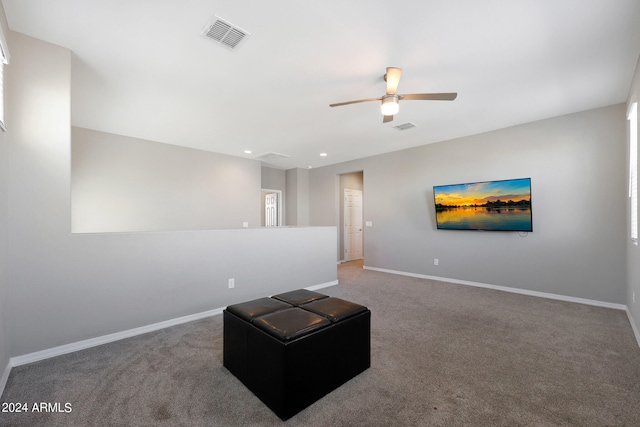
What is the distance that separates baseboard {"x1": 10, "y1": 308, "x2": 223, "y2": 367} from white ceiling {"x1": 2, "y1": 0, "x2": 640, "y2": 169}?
264cm

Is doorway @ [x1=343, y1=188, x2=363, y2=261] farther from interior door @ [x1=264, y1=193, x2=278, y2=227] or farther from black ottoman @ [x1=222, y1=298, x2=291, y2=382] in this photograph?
black ottoman @ [x1=222, y1=298, x2=291, y2=382]

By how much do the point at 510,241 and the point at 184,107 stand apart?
5276 mm

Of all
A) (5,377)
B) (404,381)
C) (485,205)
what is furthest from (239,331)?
(485,205)

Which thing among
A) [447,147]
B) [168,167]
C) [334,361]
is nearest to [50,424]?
[334,361]

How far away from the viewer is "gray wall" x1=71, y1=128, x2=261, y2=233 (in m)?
4.38

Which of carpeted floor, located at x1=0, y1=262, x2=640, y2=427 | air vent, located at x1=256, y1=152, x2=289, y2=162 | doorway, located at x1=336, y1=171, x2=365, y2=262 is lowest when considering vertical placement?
carpeted floor, located at x1=0, y1=262, x2=640, y2=427

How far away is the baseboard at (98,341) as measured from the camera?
230 cm

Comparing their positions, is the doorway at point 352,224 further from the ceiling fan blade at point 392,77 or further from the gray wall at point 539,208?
the ceiling fan blade at point 392,77

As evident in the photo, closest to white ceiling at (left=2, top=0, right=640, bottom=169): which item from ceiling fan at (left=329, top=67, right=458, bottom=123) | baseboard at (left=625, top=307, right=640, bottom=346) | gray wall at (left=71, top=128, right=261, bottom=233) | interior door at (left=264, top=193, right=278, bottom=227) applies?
ceiling fan at (left=329, top=67, right=458, bottom=123)

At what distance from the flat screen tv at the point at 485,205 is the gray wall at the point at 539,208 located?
17cm

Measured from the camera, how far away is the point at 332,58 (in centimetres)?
252

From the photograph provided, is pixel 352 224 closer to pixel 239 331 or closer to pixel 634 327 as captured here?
pixel 634 327

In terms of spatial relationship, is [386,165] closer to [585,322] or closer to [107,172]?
[585,322]

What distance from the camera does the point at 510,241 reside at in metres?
4.42
